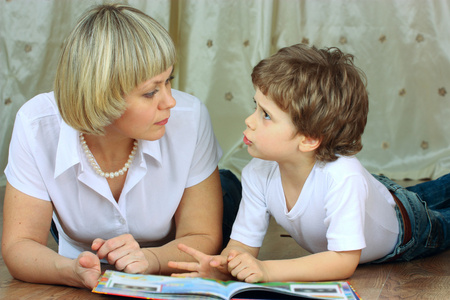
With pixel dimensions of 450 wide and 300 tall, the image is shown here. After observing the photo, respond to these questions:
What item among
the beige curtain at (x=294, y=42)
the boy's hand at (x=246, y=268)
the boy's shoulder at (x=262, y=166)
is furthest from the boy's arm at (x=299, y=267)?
the beige curtain at (x=294, y=42)

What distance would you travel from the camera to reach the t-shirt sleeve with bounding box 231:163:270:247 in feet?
5.06

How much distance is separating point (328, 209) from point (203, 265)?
314 mm

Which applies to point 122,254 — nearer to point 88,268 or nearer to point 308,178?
point 88,268

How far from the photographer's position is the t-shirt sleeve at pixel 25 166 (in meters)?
1.45

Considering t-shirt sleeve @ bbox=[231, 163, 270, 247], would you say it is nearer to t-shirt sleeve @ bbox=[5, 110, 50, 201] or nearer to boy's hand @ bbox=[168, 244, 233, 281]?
boy's hand @ bbox=[168, 244, 233, 281]

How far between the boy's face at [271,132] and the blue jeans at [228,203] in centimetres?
41

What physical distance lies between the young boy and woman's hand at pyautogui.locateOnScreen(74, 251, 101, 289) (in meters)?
0.17

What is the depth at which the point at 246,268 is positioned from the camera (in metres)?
1.32

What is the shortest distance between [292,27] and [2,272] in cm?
190

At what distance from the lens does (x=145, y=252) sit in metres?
1.42

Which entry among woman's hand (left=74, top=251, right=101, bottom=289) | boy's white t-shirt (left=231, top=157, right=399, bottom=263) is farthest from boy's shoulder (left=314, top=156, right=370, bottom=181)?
woman's hand (left=74, top=251, right=101, bottom=289)

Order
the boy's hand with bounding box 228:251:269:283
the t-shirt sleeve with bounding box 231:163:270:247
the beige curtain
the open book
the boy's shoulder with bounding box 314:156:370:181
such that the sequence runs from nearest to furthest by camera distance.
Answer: the open book, the boy's hand with bounding box 228:251:269:283, the boy's shoulder with bounding box 314:156:370:181, the t-shirt sleeve with bounding box 231:163:270:247, the beige curtain

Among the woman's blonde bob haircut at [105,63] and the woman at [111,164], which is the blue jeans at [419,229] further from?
the woman's blonde bob haircut at [105,63]

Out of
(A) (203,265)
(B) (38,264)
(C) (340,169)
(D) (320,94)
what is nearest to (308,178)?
(C) (340,169)
